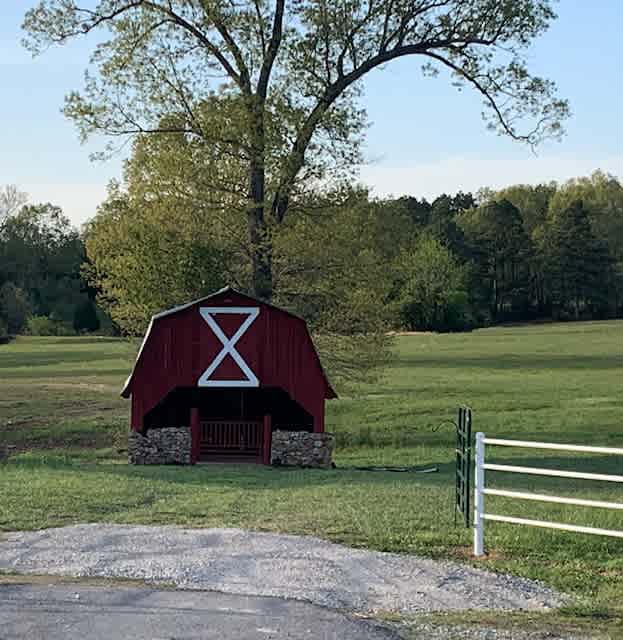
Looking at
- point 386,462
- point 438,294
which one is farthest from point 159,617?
point 438,294

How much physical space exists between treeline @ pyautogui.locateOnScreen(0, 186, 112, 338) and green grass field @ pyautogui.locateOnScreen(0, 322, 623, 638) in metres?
22.5

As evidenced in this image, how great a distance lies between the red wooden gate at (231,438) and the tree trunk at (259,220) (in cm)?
426

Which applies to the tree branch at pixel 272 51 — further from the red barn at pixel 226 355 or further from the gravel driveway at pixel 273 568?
the gravel driveway at pixel 273 568

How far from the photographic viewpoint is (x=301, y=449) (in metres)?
25.3

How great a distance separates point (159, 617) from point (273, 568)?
178 centimetres

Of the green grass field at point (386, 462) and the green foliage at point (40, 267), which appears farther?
the green foliage at point (40, 267)

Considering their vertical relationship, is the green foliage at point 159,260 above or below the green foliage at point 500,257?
below

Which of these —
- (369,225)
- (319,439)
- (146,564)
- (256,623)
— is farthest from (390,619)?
(369,225)

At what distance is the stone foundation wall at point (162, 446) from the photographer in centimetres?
2508

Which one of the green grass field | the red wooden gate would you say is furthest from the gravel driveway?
the red wooden gate

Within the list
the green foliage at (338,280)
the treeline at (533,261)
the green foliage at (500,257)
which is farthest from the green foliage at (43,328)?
the green foliage at (338,280)

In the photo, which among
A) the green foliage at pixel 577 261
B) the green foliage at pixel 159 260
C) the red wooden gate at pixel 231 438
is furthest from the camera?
the green foliage at pixel 577 261

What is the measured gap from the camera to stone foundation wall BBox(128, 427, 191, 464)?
25.1m

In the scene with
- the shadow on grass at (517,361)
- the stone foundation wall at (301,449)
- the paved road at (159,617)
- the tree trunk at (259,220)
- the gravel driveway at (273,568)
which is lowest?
the stone foundation wall at (301,449)
